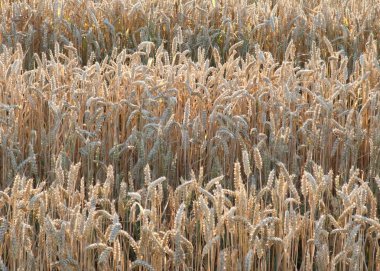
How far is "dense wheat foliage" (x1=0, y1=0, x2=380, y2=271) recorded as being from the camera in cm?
216

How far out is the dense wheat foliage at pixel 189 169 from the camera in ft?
7.08

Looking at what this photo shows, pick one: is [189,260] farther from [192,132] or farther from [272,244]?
[192,132]

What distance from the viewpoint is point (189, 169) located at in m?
2.98

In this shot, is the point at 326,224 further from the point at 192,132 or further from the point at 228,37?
the point at 228,37

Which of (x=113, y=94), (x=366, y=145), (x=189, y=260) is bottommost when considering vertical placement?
(x=189, y=260)

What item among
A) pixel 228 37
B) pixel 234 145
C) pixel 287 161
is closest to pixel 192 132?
pixel 234 145

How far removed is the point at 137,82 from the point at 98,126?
1.01 ft

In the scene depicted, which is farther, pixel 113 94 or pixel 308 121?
pixel 113 94

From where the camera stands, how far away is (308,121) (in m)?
2.98

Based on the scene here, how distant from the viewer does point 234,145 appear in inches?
116

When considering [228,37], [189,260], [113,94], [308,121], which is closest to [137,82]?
[113,94]

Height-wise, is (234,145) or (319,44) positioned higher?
(319,44)

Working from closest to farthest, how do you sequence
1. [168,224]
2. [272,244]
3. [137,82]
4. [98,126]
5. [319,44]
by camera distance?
[272,244]
[168,224]
[98,126]
[137,82]
[319,44]

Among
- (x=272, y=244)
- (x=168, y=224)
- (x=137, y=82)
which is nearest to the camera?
(x=272, y=244)
